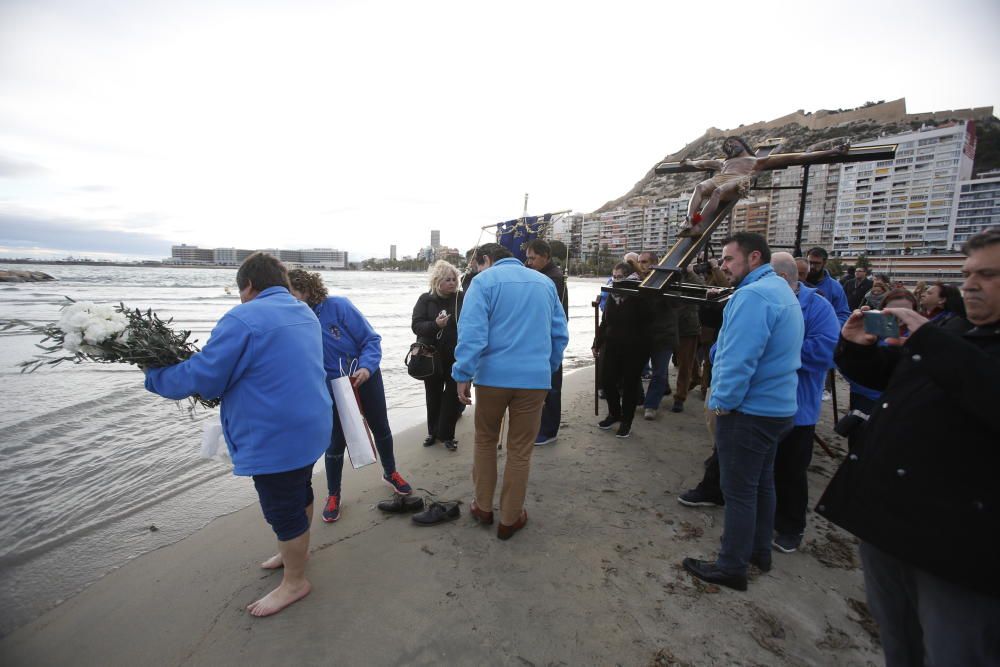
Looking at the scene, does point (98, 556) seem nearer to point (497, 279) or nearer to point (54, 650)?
point (54, 650)

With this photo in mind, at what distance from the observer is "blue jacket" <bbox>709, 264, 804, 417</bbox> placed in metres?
2.33

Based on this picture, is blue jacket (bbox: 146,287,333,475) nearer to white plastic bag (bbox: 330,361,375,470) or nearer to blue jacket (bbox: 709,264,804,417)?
white plastic bag (bbox: 330,361,375,470)

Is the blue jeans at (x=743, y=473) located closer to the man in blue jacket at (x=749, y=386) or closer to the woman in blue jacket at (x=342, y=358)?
the man in blue jacket at (x=749, y=386)

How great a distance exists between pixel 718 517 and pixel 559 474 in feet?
4.48

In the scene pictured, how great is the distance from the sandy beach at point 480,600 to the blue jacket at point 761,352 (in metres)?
1.18

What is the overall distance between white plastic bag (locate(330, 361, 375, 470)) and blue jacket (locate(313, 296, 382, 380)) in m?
0.32

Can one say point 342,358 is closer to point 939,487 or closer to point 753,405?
point 753,405

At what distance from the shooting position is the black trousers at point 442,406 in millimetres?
4681

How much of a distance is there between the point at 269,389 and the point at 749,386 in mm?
2620

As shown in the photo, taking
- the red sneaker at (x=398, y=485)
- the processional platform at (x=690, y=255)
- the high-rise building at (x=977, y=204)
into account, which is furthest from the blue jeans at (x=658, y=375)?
the high-rise building at (x=977, y=204)

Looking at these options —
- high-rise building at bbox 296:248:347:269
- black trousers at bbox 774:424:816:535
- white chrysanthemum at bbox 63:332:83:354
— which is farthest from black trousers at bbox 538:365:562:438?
high-rise building at bbox 296:248:347:269

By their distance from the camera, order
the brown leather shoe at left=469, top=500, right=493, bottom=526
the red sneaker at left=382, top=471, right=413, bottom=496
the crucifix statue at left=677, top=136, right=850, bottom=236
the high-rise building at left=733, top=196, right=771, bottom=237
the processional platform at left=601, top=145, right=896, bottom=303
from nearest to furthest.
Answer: the brown leather shoe at left=469, top=500, right=493, bottom=526, the red sneaker at left=382, top=471, right=413, bottom=496, the processional platform at left=601, top=145, right=896, bottom=303, the crucifix statue at left=677, top=136, right=850, bottom=236, the high-rise building at left=733, top=196, right=771, bottom=237

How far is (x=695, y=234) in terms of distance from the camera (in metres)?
4.68

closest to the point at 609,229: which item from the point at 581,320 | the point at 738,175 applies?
the point at 581,320
